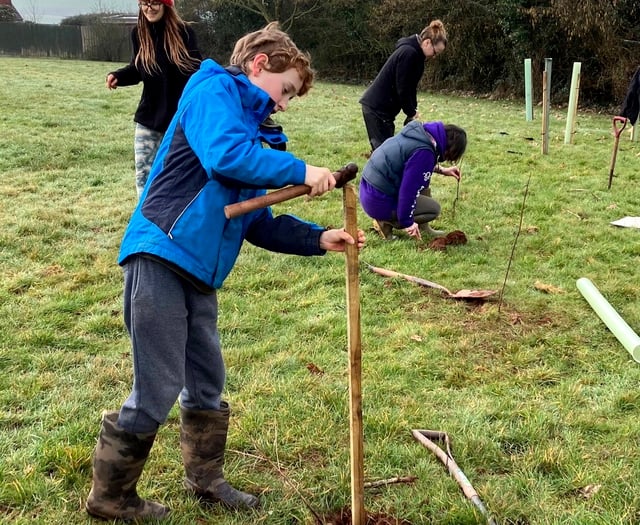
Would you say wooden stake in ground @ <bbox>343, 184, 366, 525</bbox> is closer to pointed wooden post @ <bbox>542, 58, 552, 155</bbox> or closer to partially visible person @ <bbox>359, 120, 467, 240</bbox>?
partially visible person @ <bbox>359, 120, 467, 240</bbox>

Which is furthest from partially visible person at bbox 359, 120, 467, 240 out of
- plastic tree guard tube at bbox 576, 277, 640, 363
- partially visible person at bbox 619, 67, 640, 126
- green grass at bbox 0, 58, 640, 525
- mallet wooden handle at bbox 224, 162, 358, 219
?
partially visible person at bbox 619, 67, 640, 126

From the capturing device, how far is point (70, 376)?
3.49 m

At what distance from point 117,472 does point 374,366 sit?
68.1 inches

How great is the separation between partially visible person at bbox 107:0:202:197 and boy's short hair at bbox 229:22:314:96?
8.91 feet

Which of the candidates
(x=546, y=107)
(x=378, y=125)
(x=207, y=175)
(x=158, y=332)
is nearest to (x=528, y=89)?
(x=546, y=107)

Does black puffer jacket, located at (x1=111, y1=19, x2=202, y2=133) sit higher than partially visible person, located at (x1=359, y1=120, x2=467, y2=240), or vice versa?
black puffer jacket, located at (x1=111, y1=19, x2=202, y2=133)

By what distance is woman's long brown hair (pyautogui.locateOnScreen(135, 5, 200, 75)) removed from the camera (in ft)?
15.6

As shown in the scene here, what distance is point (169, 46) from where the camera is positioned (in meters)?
4.78

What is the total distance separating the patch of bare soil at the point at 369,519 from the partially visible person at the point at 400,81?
4687 millimetres

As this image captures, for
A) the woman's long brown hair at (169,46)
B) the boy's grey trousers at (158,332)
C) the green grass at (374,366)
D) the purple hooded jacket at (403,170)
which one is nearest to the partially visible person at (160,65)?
the woman's long brown hair at (169,46)

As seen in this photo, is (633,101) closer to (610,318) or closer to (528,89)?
(528,89)

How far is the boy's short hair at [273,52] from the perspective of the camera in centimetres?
216

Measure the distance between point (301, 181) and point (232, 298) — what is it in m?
2.71

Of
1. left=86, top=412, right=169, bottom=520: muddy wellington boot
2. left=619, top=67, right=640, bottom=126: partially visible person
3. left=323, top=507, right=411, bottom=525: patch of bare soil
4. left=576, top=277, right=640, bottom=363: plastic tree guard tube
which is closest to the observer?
left=86, top=412, right=169, bottom=520: muddy wellington boot
